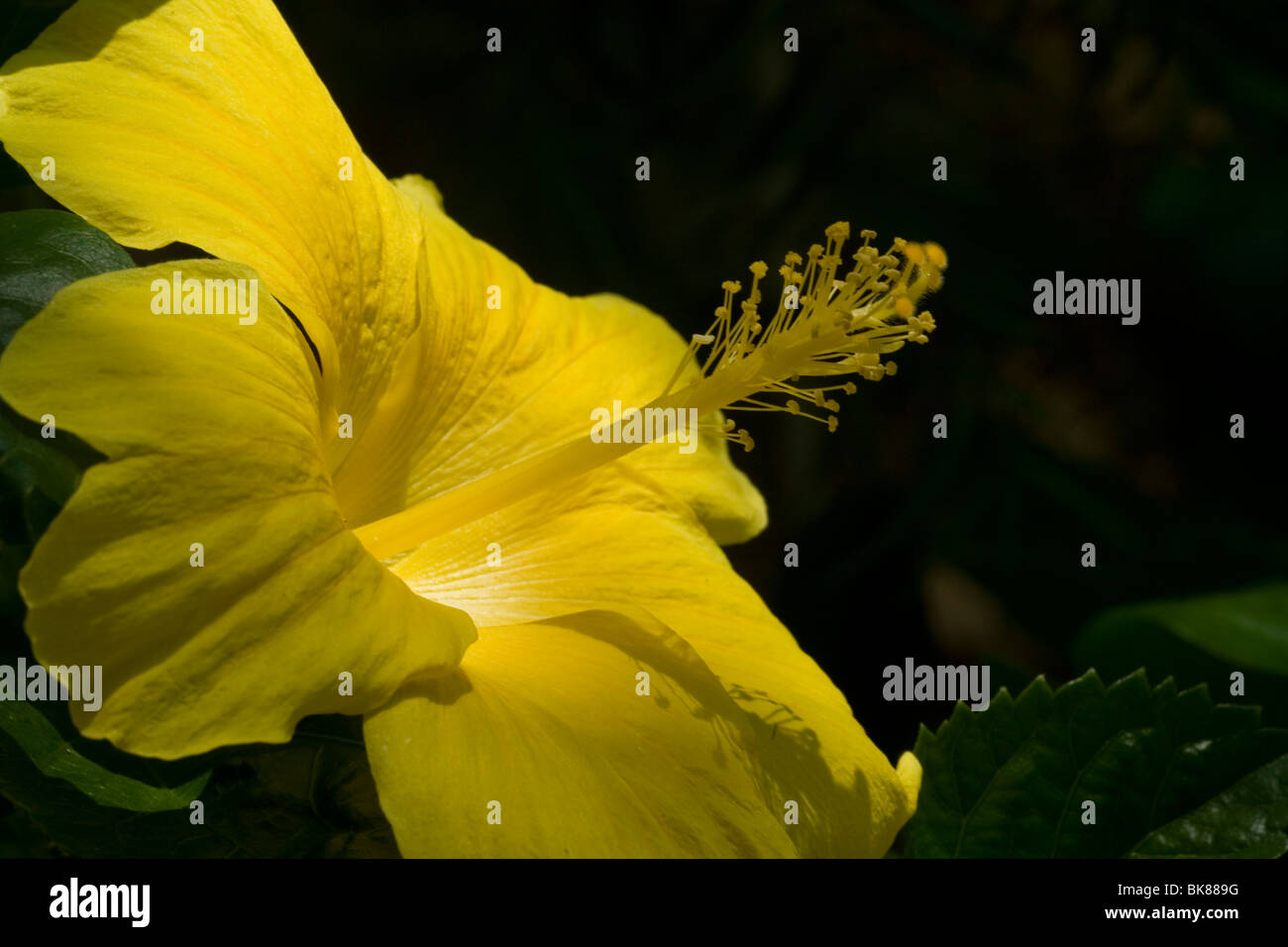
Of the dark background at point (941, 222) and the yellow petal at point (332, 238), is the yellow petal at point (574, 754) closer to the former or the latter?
the yellow petal at point (332, 238)

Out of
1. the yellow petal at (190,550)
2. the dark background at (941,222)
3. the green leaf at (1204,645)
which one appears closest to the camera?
the yellow petal at (190,550)

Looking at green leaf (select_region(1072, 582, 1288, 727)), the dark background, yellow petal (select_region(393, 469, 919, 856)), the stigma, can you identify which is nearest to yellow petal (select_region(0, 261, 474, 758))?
yellow petal (select_region(393, 469, 919, 856))

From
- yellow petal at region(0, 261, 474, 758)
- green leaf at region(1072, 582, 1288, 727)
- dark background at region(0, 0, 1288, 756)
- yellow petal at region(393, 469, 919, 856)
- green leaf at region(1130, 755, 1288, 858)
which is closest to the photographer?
yellow petal at region(0, 261, 474, 758)

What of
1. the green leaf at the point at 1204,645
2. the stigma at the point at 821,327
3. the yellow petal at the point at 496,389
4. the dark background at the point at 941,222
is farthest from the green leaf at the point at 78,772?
the dark background at the point at 941,222

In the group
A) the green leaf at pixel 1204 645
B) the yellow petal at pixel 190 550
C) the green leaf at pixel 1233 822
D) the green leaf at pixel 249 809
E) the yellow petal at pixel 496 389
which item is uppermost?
the yellow petal at pixel 496 389

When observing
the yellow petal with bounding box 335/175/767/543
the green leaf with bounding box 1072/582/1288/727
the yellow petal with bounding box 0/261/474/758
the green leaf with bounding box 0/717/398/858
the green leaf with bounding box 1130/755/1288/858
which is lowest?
the green leaf with bounding box 1130/755/1288/858

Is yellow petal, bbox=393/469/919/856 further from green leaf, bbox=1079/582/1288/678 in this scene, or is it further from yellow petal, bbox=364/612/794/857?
green leaf, bbox=1079/582/1288/678
